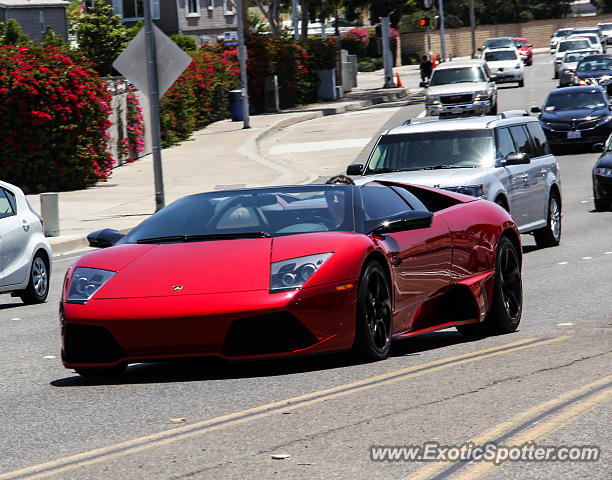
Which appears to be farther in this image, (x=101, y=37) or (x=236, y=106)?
(x=101, y=37)

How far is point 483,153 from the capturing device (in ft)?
51.5

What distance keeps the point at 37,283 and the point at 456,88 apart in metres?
24.6

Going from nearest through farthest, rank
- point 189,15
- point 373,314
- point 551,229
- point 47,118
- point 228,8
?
point 373,314
point 551,229
point 47,118
point 189,15
point 228,8

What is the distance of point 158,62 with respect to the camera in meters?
20.5

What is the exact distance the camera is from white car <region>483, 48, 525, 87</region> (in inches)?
2200

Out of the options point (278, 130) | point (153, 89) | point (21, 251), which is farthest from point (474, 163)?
point (278, 130)

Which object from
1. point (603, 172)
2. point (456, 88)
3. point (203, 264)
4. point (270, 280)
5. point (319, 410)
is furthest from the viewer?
point (456, 88)

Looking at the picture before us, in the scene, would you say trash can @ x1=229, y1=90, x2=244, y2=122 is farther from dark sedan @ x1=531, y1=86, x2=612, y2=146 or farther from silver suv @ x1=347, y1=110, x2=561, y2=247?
silver suv @ x1=347, y1=110, x2=561, y2=247

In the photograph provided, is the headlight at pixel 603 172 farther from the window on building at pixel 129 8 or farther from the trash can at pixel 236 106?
the window on building at pixel 129 8

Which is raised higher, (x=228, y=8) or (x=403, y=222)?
(x=228, y=8)

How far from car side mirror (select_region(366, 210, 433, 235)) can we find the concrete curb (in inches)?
481

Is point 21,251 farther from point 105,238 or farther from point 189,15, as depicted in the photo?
point 189,15

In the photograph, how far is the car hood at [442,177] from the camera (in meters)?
14.5

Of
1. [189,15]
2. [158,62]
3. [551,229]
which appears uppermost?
[189,15]
